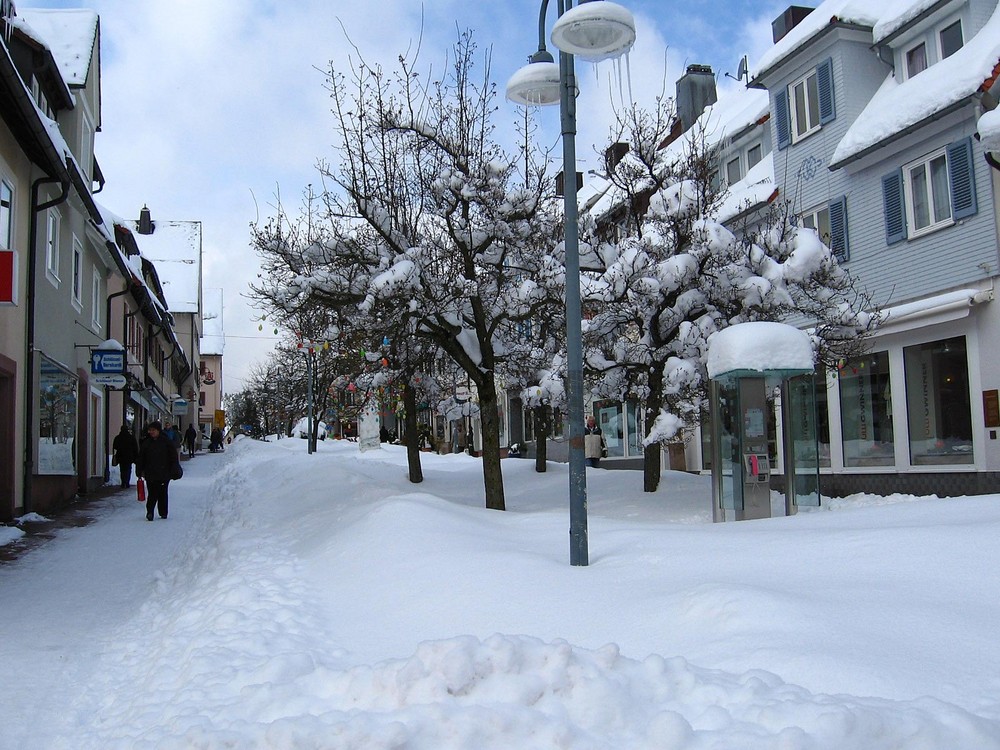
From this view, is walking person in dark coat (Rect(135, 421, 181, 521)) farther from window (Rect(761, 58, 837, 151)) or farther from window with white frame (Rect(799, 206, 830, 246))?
window (Rect(761, 58, 837, 151))

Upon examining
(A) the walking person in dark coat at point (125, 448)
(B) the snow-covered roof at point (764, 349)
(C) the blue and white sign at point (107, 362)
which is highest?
(C) the blue and white sign at point (107, 362)

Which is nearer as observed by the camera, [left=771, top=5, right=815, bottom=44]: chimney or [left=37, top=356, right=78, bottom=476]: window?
[left=37, top=356, right=78, bottom=476]: window

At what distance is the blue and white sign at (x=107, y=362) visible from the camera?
1905 cm

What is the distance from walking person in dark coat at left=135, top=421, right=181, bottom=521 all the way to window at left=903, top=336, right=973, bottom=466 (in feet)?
43.5

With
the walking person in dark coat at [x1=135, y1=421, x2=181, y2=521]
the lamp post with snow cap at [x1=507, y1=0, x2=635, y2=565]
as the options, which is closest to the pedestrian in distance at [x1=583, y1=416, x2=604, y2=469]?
the walking person in dark coat at [x1=135, y1=421, x2=181, y2=521]

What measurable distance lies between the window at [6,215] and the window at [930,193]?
49.7ft

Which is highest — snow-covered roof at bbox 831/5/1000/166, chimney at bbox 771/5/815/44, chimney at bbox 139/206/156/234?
chimney at bbox 139/206/156/234

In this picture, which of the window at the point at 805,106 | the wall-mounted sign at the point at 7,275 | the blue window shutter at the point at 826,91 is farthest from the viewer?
the window at the point at 805,106

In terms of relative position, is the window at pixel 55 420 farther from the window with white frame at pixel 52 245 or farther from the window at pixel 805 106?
the window at pixel 805 106

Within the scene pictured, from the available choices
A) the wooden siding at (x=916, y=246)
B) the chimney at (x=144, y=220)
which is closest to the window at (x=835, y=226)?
the wooden siding at (x=916, y=246)

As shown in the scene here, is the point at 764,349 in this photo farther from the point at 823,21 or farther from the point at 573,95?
the point at 823,21

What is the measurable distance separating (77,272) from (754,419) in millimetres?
14673

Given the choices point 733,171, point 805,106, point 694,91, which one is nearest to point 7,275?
point 805,106

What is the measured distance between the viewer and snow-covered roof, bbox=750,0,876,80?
1870 centimetres
